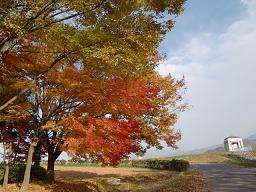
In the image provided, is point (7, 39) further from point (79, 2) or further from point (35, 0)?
point (79, 2)

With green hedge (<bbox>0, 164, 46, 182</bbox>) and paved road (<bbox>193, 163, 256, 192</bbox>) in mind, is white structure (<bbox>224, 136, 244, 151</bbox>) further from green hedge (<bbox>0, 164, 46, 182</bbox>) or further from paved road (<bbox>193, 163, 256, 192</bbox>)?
green hedge (<bbox>0, 164, 46, 182</bbox>)

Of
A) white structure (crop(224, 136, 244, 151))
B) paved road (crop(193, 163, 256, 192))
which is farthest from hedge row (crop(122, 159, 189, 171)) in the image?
white structure (crop(224, 136, 244, 151))

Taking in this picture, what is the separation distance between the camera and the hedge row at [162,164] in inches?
1512

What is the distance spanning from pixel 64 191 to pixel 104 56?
31.5 ft

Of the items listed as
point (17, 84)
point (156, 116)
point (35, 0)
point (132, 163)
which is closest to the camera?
point (35, 0)

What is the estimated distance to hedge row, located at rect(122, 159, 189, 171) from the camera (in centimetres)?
3841

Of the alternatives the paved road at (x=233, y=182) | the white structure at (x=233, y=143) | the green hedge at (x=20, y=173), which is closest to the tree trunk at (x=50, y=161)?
the green hedge at (x=20, y=173)

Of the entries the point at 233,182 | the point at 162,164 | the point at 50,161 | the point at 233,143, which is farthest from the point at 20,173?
the point at 233,143

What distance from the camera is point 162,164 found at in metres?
44.0

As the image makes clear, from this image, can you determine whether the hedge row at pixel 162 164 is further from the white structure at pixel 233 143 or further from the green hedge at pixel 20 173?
the white structure at pixel 233 143

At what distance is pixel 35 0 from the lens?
1017cm

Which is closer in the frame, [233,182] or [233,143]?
[233,182]

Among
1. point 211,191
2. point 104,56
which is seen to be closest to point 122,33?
point 104,56

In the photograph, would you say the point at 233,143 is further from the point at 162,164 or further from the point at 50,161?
the point at 50,161
